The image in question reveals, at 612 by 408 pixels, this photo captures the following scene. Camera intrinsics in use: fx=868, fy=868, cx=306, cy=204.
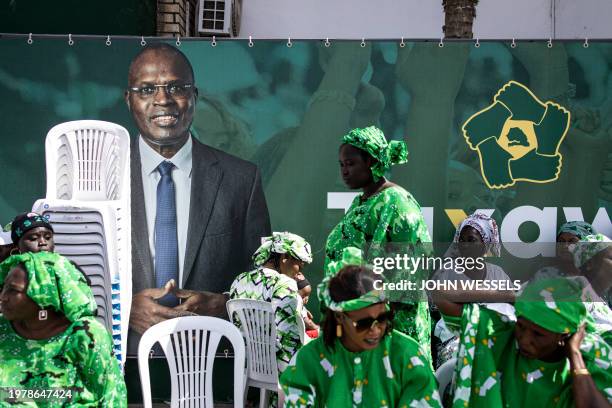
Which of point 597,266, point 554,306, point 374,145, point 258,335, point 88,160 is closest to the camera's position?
point 554,306

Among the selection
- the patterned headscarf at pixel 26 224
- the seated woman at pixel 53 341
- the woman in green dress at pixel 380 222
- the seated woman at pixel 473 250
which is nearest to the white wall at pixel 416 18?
the seated woman at pixel 473 250

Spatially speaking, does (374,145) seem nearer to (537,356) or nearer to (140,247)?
(537,356)

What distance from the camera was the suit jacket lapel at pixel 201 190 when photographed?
5.93 metres

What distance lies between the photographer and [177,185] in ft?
19.6

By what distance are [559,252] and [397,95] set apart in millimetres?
1493

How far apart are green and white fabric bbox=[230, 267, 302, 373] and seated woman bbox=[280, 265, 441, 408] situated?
1.66 m

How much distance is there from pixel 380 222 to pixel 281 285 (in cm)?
125

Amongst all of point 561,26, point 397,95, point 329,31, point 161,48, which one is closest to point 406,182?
point 397,95

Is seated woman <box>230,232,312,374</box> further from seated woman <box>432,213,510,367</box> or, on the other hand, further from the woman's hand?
the woman's hand

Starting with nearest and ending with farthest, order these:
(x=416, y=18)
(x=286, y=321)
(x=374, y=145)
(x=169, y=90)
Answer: (x=374, y=145) → (x=286, y=321) → (x=169, y=90) → (x=416, y=18)

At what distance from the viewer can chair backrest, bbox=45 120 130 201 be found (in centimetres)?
541

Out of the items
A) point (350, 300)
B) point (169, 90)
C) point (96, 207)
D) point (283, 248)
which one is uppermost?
point (169, 90)

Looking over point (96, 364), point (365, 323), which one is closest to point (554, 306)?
point (365, 323)

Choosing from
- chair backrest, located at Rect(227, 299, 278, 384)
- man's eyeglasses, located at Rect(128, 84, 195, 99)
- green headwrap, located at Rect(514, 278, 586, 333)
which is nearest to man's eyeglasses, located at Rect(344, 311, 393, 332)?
green headwrap, located at Rect(514, 278, 586, 333)
